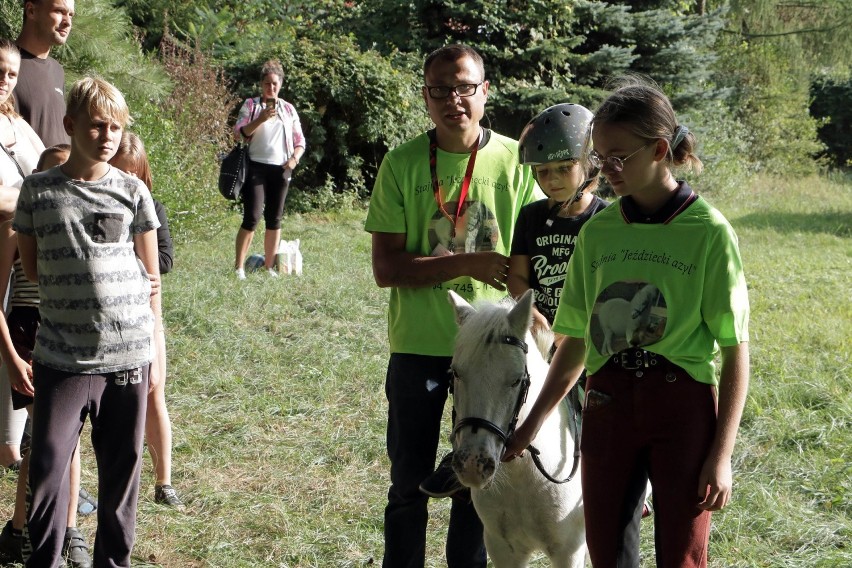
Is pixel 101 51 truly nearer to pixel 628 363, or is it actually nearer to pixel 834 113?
pixel 628 363

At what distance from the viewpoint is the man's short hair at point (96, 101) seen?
313cm

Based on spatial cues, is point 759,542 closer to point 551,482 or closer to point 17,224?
point 551,482

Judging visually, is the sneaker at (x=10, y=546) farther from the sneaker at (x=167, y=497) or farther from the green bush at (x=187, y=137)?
the green bush at (x=187, y=137)

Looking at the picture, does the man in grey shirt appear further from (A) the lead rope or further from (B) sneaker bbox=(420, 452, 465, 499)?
(A) the lead rope

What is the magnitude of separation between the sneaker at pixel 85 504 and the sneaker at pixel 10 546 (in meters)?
0.48

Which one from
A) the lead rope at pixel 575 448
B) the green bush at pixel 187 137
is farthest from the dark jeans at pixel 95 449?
the green bush at pixel 187 137

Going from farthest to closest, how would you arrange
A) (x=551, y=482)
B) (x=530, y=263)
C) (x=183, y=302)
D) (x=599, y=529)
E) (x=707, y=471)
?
1. (x=183, y=302)
2. (x=530, y=263)
3. (x=551, y=482)
4. (x=599, y=529)
5. (x=707, y=471)

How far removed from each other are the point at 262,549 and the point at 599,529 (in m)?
2.22

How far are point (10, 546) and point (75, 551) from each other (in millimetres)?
277

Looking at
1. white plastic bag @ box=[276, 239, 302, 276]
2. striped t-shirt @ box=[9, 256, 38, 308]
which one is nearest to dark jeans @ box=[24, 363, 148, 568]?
striped t-shirt @ box=[9, 256, 38, 308]

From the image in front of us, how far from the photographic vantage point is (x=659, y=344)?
2.37 metres

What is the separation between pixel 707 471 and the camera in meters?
2.30

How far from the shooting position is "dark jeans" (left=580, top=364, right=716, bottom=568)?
234cm

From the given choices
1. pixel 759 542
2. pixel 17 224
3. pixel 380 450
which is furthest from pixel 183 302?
pixel 759 542
